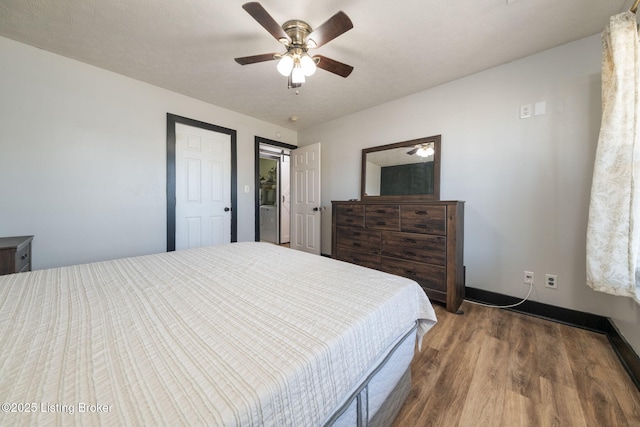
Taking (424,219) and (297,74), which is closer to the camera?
(297,74)

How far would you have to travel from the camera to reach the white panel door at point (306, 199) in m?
3.67

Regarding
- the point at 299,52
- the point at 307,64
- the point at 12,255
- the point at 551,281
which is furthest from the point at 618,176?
the point at 12,255

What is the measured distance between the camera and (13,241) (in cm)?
175

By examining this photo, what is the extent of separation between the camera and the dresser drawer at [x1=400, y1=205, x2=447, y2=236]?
7.03ft

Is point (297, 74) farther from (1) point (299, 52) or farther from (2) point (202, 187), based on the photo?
(2) point (202, 187)

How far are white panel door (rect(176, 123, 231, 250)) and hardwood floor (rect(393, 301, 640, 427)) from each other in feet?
9.35

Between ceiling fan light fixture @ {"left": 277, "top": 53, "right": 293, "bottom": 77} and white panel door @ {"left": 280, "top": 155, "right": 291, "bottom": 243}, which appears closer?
ceiling fan light fixture @ {"left": 277, "top": 53, "right": 293, "bottom": 77}

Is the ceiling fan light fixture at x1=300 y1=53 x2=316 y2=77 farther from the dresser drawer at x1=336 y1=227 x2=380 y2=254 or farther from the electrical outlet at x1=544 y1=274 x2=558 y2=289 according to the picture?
the electrical outlet at x1=544 y1=274 x2=558 y2=289

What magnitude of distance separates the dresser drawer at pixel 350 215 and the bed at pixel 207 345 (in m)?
1.56

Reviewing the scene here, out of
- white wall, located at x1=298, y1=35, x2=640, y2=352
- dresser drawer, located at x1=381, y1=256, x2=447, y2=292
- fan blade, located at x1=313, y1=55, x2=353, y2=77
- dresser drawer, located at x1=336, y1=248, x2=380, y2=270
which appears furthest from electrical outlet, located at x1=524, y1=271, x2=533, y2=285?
fan blade, located at x1=313, y1=55, x2=353, y2=77

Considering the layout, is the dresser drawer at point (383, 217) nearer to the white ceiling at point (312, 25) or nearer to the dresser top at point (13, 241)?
the white ceiling at point (312, 25)

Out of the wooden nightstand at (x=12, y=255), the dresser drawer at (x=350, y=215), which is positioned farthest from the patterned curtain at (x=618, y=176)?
the wooden nightstand at (x=12, y=255)

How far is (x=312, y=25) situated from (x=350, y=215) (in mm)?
1899

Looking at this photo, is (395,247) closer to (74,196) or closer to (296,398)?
(296,398)
